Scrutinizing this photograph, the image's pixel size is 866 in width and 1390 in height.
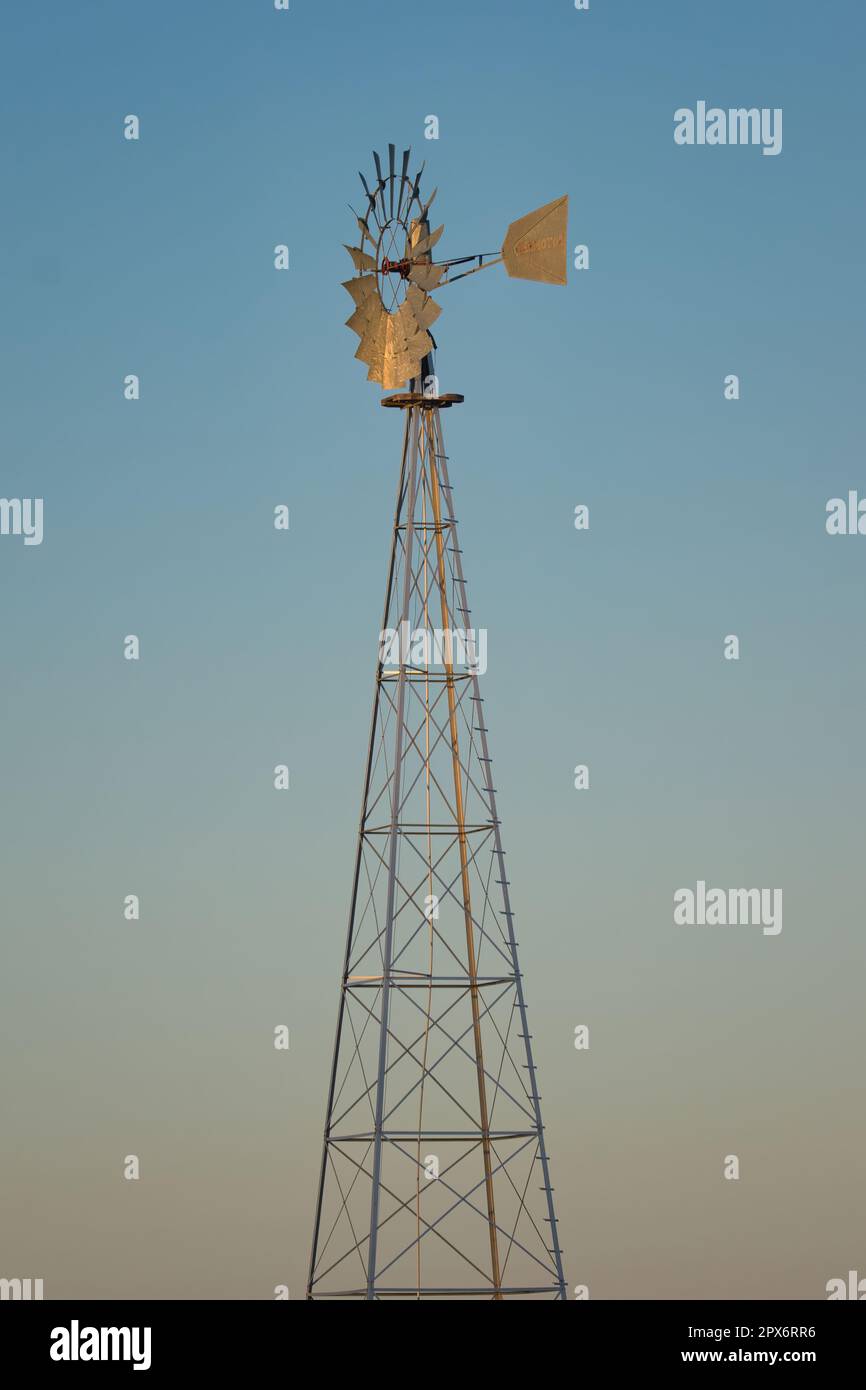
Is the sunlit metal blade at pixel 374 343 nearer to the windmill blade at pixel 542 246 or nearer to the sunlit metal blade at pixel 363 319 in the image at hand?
the sunlit metal blade at pixel 363 319

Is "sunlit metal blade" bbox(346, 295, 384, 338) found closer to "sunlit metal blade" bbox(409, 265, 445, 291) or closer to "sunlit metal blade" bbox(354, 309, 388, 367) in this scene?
"sunlit metal blade" bbox(354, 309, 388, 367)

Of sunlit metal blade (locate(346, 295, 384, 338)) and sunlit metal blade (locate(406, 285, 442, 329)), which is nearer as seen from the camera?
sunlit metal blade (locate(406, 285, 442, 329))

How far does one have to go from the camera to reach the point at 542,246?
3916cm

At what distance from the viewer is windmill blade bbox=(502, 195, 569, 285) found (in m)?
39.1

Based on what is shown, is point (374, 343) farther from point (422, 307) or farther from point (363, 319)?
point (422, 307)

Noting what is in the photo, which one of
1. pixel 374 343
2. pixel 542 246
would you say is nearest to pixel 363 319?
pixel 374 343

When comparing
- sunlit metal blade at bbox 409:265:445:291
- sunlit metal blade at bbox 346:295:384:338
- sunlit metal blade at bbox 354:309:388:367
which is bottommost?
sunlit metal blade at bbox 354:309:388:367

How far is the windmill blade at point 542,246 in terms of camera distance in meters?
39.1

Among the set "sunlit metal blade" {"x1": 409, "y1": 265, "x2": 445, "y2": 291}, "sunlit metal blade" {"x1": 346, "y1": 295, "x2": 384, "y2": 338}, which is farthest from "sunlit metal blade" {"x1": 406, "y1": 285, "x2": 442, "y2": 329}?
"sunlit metal blade" {"x1": 346, "y1": 295, "x2": 384, "y2": 338}

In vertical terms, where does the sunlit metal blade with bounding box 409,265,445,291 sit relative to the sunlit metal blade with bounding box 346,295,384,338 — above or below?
above

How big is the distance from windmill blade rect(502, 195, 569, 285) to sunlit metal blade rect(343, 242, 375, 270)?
7.42ft
